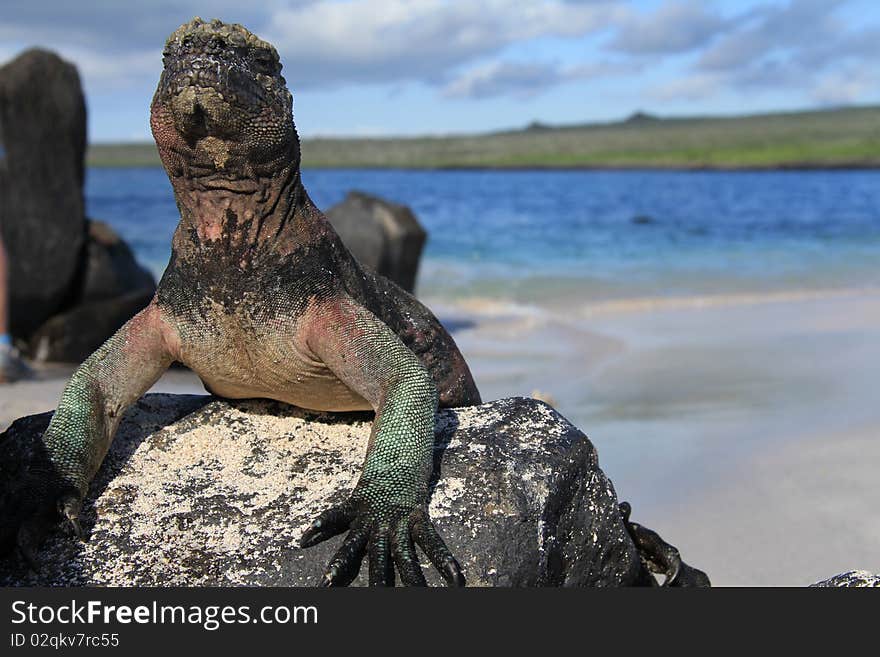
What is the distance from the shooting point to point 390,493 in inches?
135

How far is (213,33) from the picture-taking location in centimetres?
365

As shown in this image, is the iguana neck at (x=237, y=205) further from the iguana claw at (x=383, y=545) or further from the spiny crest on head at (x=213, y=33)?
the iguana claw at (x=383, y=545)

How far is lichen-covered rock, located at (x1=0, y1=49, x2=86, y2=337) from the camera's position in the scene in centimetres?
1232

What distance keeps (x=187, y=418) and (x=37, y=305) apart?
8860 mm

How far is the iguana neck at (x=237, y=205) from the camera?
12.7 ft

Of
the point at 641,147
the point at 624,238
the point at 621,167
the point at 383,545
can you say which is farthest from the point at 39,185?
the point at 641,147

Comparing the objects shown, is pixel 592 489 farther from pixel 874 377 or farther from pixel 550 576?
pixel 874 377

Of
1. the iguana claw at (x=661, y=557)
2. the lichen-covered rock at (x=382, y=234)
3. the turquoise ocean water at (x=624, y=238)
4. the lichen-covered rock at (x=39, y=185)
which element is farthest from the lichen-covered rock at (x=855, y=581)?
the turquoise ocean water at (x=624, y=238)

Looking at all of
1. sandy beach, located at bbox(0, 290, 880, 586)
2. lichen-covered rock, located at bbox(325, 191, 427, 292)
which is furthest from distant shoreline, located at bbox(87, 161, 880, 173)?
sandy beach, located at bbox(0, 290, 880, 586)

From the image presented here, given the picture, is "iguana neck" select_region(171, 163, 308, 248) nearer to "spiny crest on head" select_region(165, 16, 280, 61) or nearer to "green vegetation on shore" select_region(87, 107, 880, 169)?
"spiny crest on head" select_region(165, 16, 280, 61)

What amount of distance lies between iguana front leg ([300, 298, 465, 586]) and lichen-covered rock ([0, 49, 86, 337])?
9.50 m

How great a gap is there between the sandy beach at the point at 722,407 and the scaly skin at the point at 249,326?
2.66 metres

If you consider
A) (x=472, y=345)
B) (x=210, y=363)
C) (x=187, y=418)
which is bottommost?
(x=472, y=345)

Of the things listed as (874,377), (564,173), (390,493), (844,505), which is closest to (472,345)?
(874,377)
